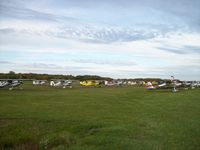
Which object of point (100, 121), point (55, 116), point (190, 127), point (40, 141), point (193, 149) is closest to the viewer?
point (193, 149)

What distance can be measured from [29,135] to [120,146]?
4.20 metres

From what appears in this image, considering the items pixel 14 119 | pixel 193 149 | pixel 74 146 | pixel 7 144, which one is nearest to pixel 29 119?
pixel 14 119

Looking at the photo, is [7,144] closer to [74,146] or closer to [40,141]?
[40,141]

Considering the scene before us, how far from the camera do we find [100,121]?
1591 centimetres

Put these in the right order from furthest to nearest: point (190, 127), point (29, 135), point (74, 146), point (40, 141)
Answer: point (190, 127), point (29, 135), point (40, 141), point (74, 146)

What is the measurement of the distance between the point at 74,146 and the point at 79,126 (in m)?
3.69

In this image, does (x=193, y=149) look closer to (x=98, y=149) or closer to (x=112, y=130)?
(x=98, y=149)

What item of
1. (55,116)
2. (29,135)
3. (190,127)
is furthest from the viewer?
(55,116)

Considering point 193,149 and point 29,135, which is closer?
point 193,149

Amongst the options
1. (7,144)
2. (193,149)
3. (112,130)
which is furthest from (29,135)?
(193,149)

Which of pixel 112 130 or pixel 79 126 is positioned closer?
pixel 112 130

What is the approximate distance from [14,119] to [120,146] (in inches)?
317

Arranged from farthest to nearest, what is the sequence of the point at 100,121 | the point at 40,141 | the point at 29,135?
the point at 100,121 → the point at 29,135 → the point at 40,141

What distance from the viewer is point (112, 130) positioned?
13.5 meters
